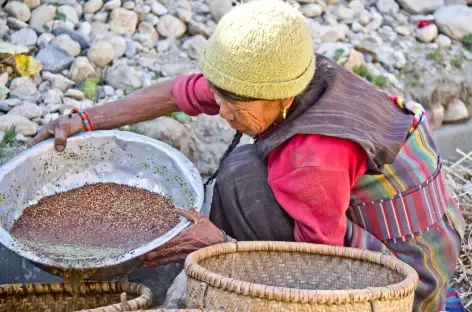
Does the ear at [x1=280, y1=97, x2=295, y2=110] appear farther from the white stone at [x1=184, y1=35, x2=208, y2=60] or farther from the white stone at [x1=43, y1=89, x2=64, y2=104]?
the white stone at [x1=184, y1=35, x2=208, y2=60]

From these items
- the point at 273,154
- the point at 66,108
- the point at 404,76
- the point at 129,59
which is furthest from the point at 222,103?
the point at 404,76

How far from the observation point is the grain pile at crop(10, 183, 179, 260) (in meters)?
2.81

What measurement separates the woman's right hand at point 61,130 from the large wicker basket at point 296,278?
0.84m

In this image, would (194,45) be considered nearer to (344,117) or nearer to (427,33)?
(427,33)

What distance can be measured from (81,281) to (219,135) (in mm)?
1485

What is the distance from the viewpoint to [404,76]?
5141 mm

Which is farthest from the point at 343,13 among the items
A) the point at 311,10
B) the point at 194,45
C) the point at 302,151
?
the point at 302,151

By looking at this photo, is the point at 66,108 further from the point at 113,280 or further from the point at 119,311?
the point at 119,311

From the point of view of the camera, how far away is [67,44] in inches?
165

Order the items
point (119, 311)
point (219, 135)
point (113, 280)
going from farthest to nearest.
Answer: point (219, 135)
point (113, 280)
point (119, 311)

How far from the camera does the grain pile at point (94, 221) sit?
9.21ft

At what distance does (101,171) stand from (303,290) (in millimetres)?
1295

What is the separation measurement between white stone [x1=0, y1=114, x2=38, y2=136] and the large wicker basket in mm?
1335

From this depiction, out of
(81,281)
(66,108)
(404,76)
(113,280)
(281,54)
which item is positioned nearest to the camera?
(281,54)
